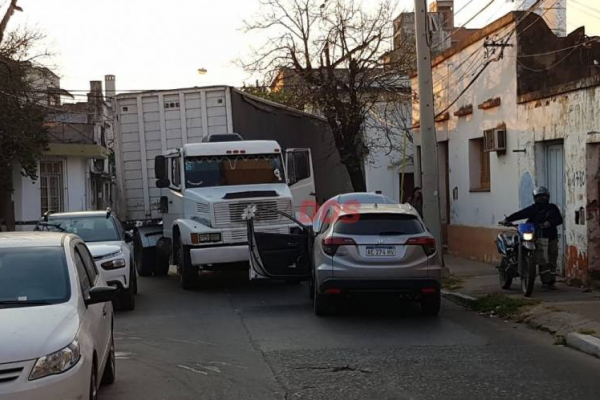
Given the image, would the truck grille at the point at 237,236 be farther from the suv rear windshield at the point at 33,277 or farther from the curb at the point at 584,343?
the suv rear windshield at the point at 33,277

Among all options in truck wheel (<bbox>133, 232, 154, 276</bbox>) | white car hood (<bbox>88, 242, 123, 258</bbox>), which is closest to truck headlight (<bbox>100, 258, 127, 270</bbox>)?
white car hood (<bbox>88, 242, 123, 258</bbox>)

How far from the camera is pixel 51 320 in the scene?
5.36 meters

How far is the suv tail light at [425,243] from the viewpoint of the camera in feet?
33.8

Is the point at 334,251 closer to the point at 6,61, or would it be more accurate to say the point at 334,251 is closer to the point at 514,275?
the point at 514,275

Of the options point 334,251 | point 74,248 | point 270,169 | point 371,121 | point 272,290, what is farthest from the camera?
point 371,121

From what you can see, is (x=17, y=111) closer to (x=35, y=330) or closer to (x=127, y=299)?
(x=127, y=299)

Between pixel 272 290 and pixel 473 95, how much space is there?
747cm

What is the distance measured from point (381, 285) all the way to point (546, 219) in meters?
3.64

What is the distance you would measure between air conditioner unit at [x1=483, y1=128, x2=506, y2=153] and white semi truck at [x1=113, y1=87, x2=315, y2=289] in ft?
13.2

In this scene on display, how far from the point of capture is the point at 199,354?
848 centimetres

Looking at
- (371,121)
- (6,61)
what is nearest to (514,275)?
(6,61)

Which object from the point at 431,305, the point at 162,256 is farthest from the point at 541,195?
the point at 162,256

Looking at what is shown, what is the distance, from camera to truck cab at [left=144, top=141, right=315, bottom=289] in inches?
541

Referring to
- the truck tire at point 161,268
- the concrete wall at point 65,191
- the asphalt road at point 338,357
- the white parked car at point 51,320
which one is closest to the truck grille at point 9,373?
the white parked car at point 51,320
